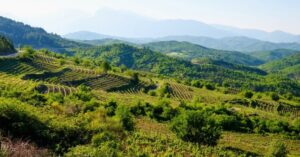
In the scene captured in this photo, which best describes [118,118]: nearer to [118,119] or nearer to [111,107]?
[118,119]

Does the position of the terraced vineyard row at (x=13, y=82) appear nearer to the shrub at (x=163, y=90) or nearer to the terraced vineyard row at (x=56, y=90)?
the terraced vineyard row at (x=56, y=90)

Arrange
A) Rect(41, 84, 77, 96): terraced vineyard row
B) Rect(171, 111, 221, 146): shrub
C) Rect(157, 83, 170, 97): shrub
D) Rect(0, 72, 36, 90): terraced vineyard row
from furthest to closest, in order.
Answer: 1. Rect(157, 83, 170, 97): shrub
2. Rect(41, 84, 77, 96): terraced vineyard row
3. Rect(0, 72, 36, 90): terraced vineyard row
4. Rect(171, 111, 221, 146): shrub

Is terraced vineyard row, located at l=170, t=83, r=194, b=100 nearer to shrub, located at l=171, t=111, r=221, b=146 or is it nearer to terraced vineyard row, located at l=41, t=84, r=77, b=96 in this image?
terraced vineyard row, located at l=41, t=84, r=77, b=96

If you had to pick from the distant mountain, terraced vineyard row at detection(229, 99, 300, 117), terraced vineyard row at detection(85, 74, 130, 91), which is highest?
the distant mountain

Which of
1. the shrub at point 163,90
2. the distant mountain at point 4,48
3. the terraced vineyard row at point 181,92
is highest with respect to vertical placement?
the distant mountain at point 4,48

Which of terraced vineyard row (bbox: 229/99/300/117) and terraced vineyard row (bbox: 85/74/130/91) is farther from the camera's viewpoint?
terraced vineyard row (bbox: 229/99/300/117)

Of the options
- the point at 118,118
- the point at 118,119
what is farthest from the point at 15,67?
the point at 118,119

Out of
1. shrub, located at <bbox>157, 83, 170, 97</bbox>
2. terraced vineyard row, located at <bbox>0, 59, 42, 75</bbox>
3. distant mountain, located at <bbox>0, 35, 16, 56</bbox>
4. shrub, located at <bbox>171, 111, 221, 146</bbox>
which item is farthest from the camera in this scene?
distant mountain, located at <bbox>0, 35, 16, 56</bbox>

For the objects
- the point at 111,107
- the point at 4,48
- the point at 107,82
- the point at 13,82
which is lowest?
the point at 107,82

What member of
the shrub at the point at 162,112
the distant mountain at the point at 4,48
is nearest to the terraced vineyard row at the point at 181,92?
the shrub at the point at 162,112

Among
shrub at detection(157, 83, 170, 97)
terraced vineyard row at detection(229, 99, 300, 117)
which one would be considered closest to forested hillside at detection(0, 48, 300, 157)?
terraced vineyard row at detection(229, 99, 300, 117)

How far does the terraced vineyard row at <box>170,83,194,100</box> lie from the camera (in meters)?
107

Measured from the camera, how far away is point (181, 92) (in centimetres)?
11219

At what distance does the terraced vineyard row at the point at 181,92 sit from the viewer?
351ft
